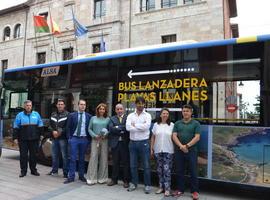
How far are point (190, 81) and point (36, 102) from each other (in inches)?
203

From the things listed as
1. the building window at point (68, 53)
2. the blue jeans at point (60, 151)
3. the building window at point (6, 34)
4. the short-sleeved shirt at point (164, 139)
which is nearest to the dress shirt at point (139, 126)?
the short-sleeved shirt at point (164, 139)

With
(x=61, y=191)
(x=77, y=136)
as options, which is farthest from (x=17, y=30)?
(x=61, y=191)

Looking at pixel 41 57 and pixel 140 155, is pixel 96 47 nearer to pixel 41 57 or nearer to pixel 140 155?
pixel 41 57

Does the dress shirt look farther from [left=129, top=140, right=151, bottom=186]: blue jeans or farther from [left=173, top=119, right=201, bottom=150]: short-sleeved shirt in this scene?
[left=173, top=119, right=201, bottom=150]: short-sleeved shirt

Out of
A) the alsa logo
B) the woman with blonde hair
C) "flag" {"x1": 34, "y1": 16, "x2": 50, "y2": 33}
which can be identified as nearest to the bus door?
the alsa logo

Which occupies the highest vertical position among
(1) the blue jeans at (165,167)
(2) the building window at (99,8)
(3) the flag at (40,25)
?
(2) the building window at (99,8)

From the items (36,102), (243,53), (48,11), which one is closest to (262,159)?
(243,53)

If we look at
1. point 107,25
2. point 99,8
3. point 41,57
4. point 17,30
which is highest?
point 99,8

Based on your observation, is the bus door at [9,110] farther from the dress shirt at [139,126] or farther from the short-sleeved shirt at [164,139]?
the short-sleeved shirt at [164,139]

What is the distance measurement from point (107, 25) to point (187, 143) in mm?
18629

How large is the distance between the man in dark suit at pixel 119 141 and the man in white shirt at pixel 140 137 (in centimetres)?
34

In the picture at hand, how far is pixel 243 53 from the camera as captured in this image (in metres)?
6.13

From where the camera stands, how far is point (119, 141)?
7066 mm

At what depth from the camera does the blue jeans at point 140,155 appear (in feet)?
21.5
